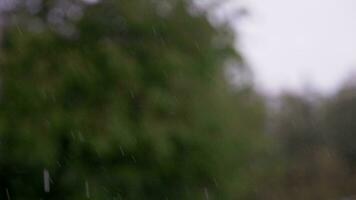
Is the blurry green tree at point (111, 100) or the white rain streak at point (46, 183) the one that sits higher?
the blurry green tree at point (111, 100)

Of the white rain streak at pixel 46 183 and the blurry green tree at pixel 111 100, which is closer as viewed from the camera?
the blurry green tree at pixel 111 100

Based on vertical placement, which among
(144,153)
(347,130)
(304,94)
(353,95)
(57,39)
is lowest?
(144,153)

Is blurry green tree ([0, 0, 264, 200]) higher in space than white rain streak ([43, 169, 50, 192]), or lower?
higher

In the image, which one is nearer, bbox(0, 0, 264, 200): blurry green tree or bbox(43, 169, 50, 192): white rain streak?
bbox(0, 0, 264, 200): blurry green tree

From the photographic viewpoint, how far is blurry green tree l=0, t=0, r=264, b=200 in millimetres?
7875

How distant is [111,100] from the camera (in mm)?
8164

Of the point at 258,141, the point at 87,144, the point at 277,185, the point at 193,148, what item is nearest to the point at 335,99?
the point at 277,185

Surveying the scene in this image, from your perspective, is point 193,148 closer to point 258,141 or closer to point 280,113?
point 258,141

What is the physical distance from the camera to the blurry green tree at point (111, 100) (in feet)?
25.8

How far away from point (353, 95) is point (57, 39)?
62.3ft

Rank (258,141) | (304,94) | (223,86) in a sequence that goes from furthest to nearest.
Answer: (304,94) → (258,141) → (223,86)

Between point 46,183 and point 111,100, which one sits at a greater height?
point 111,100

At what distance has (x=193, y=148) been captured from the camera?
29.6 feet

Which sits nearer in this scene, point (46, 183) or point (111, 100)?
point (111, 100)
